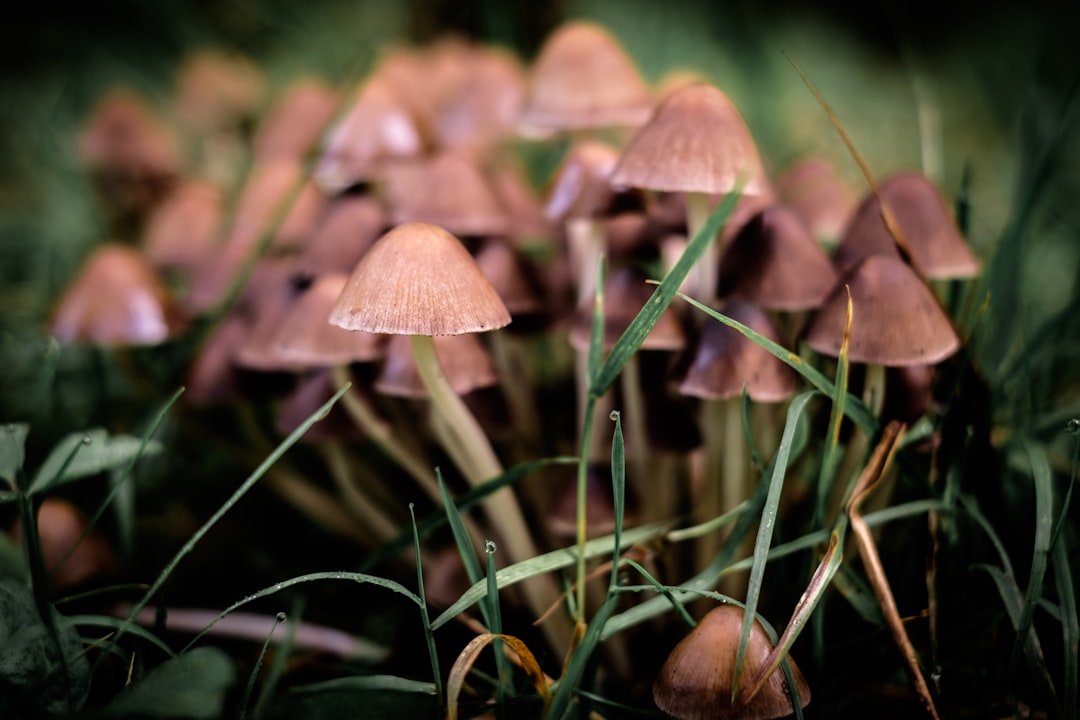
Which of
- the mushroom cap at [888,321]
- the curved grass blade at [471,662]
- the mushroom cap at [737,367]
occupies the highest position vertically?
the mushroom cap at [888,321]

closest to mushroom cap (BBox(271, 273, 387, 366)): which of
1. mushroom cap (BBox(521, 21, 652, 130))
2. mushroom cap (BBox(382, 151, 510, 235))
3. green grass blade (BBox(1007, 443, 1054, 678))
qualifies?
mushroom cap (BBox(382, 151, 510, 235))

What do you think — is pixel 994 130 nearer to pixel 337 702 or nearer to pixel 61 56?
pixel 337 702

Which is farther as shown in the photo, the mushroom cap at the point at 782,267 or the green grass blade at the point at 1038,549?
the mushroom cap at the point at 782,267

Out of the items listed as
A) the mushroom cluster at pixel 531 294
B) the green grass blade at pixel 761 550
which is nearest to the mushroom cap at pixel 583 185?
the mushroom cluster at pixel 531 294

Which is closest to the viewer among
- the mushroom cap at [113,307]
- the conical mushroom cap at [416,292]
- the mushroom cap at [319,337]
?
the conical mushroom cap at [416,292]

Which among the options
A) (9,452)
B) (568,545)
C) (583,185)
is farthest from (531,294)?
(9,452)

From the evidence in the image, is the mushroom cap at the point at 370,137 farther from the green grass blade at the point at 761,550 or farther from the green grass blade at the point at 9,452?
the green grass blade at the point at 761,550

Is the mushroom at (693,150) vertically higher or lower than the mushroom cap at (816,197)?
higher

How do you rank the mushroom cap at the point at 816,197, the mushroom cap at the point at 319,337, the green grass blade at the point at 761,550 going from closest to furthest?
1. the green grass blade at the point at 761,550
2. the mushroom cap at the point at 319,337
3. the mushroom cap at the point at 816,197
